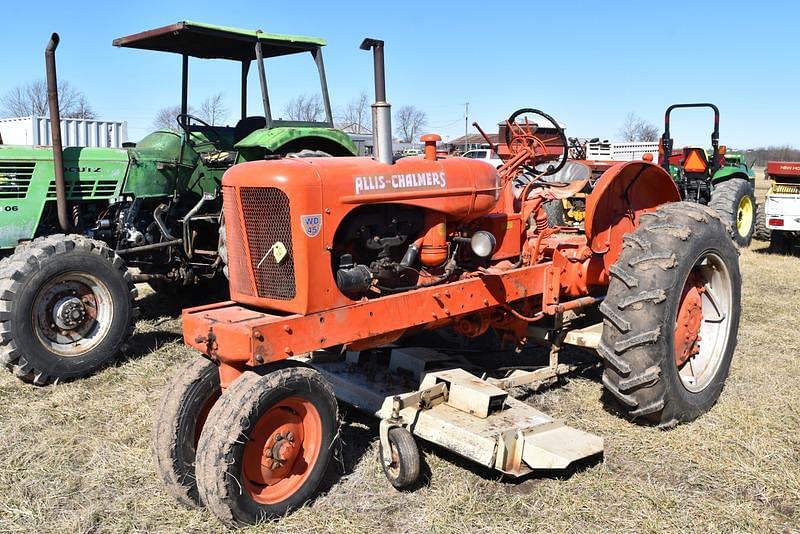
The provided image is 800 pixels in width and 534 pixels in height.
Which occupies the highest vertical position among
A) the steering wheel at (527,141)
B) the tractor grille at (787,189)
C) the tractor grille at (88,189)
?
the steering wheel at (527,141)

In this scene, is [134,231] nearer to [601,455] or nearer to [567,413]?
[567,413]

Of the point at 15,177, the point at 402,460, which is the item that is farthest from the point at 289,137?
the point at 402,460

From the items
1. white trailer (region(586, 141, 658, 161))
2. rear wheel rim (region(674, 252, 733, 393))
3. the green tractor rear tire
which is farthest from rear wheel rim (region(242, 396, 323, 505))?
white trailer (region(586, 141, 658, 161))

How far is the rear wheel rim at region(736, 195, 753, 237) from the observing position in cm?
1165

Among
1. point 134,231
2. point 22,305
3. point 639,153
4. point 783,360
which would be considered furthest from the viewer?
point 639,153

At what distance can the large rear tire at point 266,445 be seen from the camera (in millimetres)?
2826

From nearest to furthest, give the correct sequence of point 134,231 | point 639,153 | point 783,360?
point 783,360 < point 134,231 < point 639,153

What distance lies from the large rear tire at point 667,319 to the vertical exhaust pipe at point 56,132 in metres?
4.10

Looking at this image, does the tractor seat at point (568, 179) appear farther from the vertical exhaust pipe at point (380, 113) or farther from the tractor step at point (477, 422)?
the tractor step at point (477, 422)

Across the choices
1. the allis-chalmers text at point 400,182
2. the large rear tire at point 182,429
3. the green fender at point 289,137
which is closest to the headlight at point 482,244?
the allis-chalmers text at point 400,182

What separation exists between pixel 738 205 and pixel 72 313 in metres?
9.66

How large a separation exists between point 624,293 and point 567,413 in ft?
2.71

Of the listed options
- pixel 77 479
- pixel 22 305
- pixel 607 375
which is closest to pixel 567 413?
pixel 607 375

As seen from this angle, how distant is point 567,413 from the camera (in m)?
4.21
